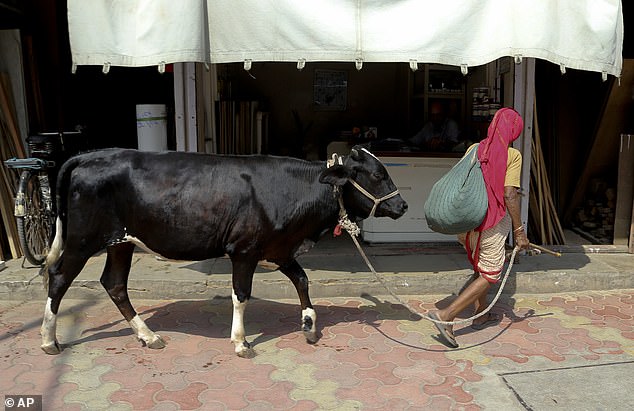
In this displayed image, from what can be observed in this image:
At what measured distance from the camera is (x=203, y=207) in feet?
13.0

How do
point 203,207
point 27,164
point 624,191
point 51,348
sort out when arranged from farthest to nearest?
point 624,191 < point 27,164 < point 51,348 < point 203,207

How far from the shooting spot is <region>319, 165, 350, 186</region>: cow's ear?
4012 mm

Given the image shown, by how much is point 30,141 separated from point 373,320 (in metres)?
3.65

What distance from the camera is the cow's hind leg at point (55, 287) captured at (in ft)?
13.3

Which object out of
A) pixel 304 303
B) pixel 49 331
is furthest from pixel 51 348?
pixel 304 303

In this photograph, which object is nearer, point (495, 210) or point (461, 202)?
point (461, 202)

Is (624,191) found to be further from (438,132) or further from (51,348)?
(51,348)

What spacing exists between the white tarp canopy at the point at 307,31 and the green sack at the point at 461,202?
3.06 feet

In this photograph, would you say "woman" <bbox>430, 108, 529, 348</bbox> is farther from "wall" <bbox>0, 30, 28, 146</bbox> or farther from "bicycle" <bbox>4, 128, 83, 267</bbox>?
"wall" <bbox>0, 30, 28, 146</bbox>

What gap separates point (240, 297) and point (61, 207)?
1412 mm

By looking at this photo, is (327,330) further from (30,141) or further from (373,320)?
(30,141)

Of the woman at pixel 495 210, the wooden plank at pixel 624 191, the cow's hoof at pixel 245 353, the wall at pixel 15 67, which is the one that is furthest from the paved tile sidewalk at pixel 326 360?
the wall at pixel 15 67

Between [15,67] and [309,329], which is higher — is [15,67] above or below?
above

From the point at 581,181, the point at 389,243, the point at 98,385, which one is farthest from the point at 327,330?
the point at 581,181
